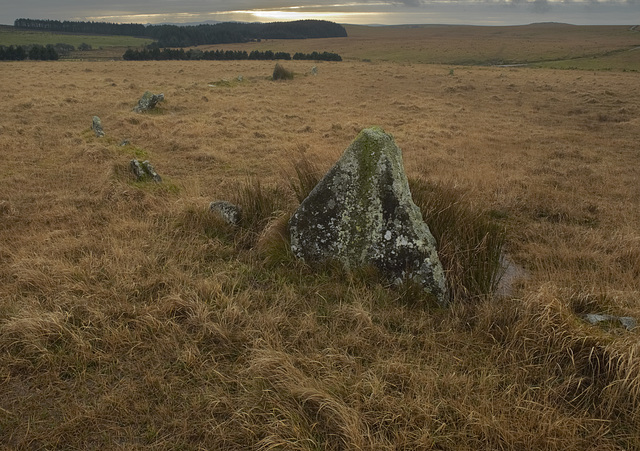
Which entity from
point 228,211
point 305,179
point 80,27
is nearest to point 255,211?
point 228,211

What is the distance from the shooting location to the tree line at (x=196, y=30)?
12644 centimetres

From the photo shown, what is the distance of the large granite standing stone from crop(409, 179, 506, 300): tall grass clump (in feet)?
0.91

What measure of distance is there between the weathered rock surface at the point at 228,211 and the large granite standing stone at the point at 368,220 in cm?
147

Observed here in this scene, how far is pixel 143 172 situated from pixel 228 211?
4.02 metres

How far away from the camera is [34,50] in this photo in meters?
55.0

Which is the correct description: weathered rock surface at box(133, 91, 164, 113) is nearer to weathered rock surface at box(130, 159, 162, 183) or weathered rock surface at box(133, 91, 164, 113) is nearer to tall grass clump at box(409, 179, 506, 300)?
weathered rock surface at box(130, 159, 162, 183)

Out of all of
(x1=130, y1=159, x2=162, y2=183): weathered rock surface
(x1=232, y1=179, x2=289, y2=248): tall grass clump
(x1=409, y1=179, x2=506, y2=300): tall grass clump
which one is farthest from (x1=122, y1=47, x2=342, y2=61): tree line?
(x1=409, y1=179, x2=506, y2=300): tall grass clump

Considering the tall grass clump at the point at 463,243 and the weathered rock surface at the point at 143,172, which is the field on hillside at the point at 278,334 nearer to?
the tall grass clump at the point at 463,243

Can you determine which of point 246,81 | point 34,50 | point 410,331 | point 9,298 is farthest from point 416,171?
point 34,50

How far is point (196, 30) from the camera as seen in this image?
135 metres

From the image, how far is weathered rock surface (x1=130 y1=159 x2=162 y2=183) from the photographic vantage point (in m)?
9.23

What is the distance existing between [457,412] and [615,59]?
77512mm

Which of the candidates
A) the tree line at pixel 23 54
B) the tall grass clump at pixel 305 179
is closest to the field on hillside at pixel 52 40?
the tree line at pixel 23 54

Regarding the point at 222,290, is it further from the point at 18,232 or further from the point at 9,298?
the point at 18,232
